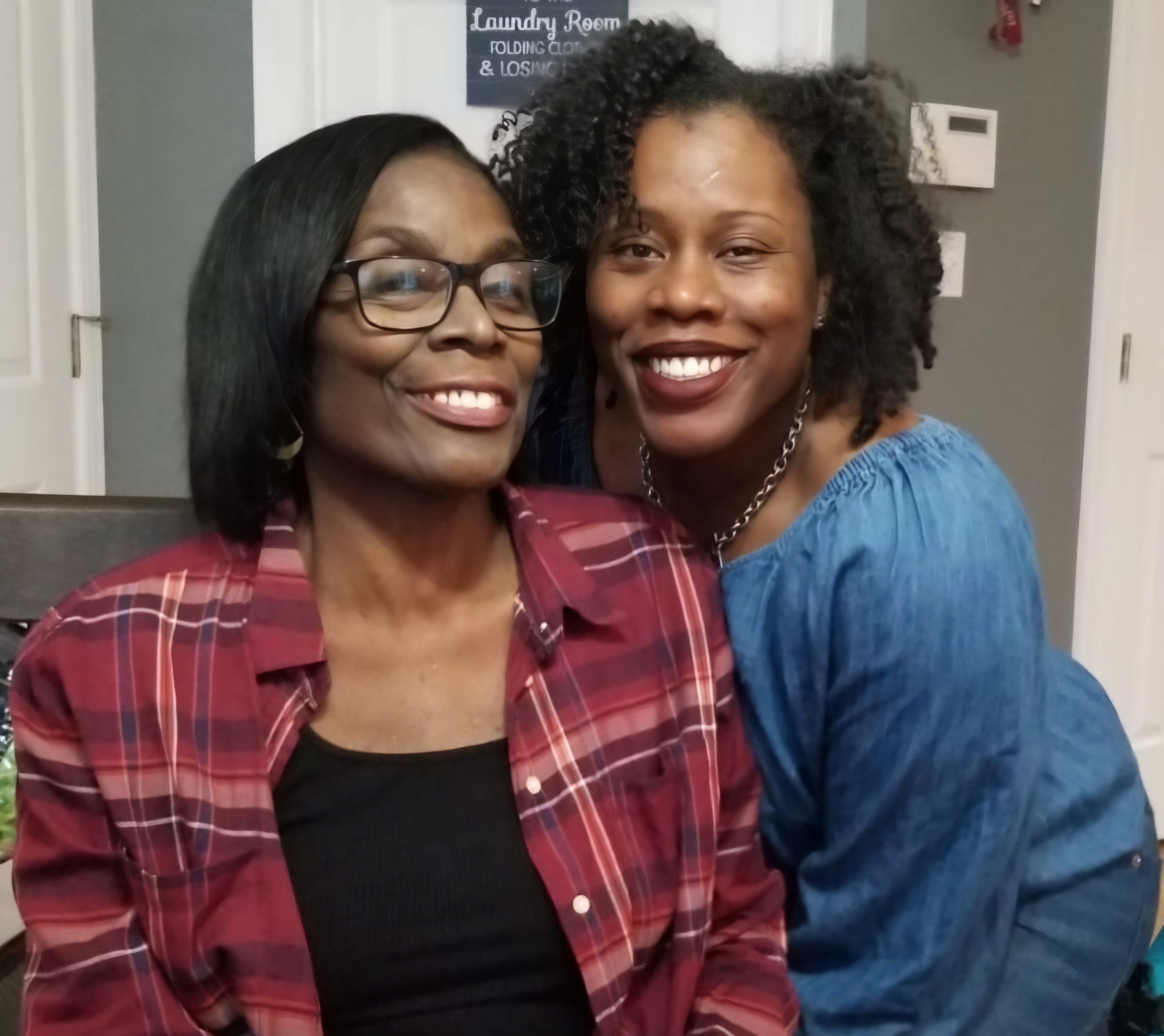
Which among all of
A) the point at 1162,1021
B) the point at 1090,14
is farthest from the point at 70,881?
the point at 1090,14

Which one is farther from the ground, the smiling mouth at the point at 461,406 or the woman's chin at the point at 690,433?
the smiling mouth at the point at 461,406

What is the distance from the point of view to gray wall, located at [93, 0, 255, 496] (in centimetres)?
210

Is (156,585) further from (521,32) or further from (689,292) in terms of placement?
(521,32)

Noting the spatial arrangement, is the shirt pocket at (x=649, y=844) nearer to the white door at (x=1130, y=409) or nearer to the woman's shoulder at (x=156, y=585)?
the woman's shoulder at (x=156, y=585)

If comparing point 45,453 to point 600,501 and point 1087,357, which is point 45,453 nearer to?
point 600,501

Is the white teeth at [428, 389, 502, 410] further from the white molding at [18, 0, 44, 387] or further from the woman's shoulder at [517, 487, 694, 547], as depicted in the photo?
the white molding at [18, 0, 44, 387]

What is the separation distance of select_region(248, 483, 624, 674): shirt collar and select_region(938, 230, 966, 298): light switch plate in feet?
4.34

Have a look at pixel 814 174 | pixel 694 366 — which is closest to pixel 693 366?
pixel 694 366

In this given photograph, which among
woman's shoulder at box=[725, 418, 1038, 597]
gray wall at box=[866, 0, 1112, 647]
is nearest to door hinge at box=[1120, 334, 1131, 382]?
gray wall at box=[866, 0, 1112, 647]

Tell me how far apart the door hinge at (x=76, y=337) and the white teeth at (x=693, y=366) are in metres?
1.63

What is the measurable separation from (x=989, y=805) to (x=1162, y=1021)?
460mm

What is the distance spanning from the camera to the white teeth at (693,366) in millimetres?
1009

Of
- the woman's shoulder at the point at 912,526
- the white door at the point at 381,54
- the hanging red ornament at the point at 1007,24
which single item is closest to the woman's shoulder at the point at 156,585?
the woman's shoulder at the point at 912,526

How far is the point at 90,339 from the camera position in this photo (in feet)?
7.32
